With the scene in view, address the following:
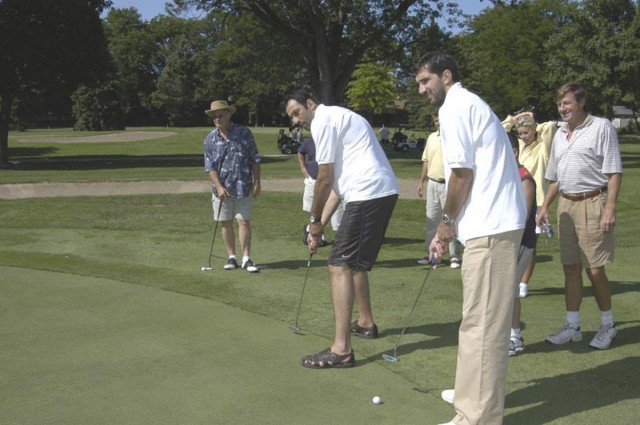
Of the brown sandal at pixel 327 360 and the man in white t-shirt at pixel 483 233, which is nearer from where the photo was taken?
the man in white t-shirt at pixel 483 233

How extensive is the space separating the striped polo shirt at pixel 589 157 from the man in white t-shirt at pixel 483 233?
1777mm

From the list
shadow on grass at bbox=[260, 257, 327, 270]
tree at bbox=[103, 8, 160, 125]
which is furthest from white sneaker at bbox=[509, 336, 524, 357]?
tree at bbox=[103, 8, 160, 125]

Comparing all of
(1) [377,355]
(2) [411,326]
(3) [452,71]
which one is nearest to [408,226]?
(2) [411,326]

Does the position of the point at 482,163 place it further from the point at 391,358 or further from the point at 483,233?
the point at 391,358

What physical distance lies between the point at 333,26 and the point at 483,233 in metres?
28.2

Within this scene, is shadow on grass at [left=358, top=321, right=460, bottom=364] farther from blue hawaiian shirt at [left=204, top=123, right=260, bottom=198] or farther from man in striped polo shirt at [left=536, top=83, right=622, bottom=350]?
blue hawaiian shirt at [left=204, top=123, right=260, bottom=198]

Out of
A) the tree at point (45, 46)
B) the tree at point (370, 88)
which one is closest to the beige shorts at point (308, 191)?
the tree at point (45, 46)

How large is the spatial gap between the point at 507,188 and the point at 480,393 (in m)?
1.10

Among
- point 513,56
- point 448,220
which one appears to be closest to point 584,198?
point 448,220

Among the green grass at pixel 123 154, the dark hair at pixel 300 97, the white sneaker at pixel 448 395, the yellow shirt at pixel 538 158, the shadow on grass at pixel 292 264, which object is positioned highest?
the dark hair at pixel 300 97

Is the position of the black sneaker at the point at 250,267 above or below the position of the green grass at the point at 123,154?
above

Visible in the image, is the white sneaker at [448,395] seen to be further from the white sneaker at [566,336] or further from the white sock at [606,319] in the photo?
the white sock at [606,319]

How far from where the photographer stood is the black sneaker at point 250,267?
816 centimetres

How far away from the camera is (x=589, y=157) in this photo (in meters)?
5.36
